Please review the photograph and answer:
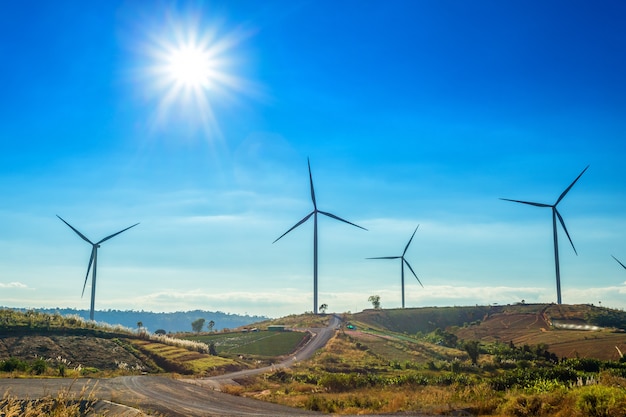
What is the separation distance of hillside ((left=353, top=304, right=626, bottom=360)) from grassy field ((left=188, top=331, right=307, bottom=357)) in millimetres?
43862

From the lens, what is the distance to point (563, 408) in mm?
27500

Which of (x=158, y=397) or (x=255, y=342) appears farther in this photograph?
(x=255, y=342)

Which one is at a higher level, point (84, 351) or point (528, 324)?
point (528, 324)

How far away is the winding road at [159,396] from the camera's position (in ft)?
108

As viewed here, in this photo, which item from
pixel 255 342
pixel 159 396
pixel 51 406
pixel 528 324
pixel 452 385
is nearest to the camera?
pixel 51 406

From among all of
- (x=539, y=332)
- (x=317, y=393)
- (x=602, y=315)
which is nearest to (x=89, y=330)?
(x=317, y=393)

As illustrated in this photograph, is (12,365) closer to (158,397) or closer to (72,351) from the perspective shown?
(72,351)

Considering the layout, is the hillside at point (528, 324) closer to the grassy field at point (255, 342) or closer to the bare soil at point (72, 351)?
the grassy field at point (255, 342)

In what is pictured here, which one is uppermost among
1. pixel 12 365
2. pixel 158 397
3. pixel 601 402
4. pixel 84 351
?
pixel 601 402

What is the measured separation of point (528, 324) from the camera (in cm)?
13650

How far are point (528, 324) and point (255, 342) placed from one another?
246 ft

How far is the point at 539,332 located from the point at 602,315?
1125 inches

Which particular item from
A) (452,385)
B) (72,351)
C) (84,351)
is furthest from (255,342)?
(452,385)

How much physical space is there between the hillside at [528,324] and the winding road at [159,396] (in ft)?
204
